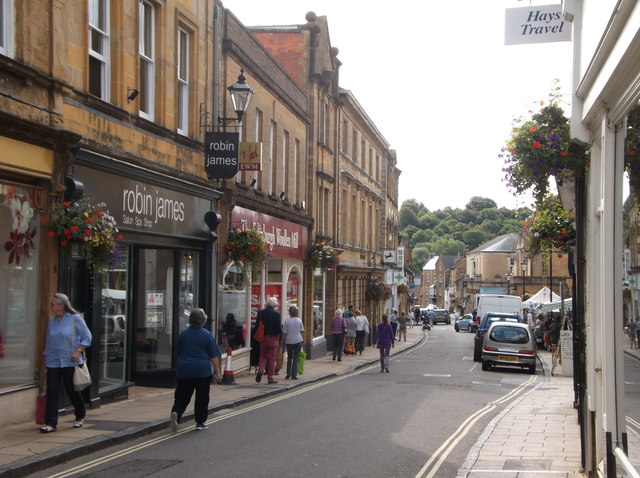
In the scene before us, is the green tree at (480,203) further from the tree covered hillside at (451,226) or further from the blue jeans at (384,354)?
the blue jeans at (384,354)

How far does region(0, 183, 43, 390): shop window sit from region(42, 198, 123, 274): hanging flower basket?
283 mm

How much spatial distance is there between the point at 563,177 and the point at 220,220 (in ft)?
35.6

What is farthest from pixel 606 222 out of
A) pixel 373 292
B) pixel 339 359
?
pixel 373 292

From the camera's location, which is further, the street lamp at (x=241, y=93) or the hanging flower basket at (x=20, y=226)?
the street lamp at (x=241, y=93)

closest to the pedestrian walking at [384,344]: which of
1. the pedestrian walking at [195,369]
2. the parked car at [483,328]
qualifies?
the parked car at [483,328]

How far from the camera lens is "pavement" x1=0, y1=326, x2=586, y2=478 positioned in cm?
842

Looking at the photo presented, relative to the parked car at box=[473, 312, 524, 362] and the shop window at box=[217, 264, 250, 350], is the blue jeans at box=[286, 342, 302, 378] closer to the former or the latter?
A: the shop window at box=[217, 264, 250, 350]

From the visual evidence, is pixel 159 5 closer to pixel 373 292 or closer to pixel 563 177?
pixel 563 177

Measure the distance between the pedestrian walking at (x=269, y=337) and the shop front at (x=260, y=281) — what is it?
1.54 m

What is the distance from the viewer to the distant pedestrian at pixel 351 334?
3020 cm

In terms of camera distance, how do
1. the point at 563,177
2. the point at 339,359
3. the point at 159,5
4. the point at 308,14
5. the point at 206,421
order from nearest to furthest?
1. the point at 563,177
2. the point at 206,421
3. the point at 159,5
4. the point at 339,359
5. the point at 308,14

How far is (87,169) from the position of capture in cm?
1248

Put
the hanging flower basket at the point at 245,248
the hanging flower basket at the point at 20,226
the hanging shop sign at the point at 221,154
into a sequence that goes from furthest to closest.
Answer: the hanging flower basket at the point at 245,248 → the hanging shop sign at the point at 221,154 → the hanging flower basket at the point at 20,226

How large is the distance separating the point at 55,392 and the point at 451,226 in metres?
180
